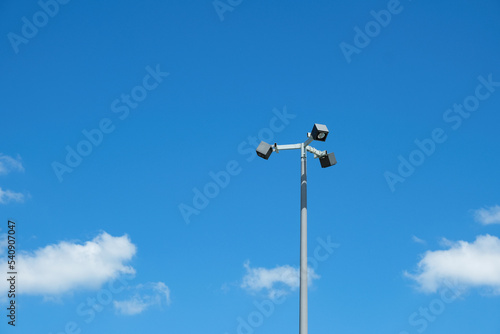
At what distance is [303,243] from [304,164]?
6.16ft

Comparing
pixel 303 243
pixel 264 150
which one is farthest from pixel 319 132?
pixel 303 243

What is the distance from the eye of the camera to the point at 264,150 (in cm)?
1246

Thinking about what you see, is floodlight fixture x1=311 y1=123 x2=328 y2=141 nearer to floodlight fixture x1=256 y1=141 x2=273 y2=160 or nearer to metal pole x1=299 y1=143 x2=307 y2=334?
metal pole x1=299 y1=143 x2=307 y2=334

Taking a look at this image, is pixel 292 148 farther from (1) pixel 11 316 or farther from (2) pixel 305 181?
(1) pixel 11 316

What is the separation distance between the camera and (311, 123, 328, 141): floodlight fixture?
11922 mm

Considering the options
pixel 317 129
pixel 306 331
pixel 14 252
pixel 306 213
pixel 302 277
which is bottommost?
pixel 306 331

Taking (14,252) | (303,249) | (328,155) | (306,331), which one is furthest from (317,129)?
(14,252)

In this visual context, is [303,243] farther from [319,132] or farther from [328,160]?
[319,132]

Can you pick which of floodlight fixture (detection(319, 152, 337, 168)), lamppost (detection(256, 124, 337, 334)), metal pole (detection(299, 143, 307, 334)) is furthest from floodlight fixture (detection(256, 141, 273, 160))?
A: floodlight fixture (detection(319, 152, 337, 168))

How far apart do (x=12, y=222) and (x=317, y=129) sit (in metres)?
11.5

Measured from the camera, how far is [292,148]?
12805 millimetres

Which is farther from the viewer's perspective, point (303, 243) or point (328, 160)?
point (328, 160)

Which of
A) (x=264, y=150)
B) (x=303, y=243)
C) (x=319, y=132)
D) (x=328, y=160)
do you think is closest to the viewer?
(x=303, y=243)

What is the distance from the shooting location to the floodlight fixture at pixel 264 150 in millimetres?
12461
